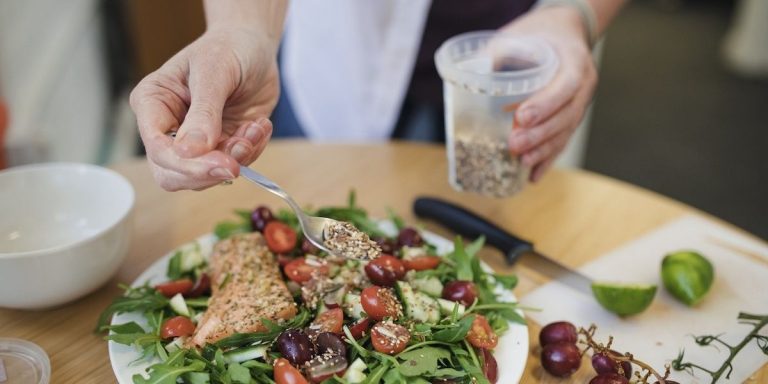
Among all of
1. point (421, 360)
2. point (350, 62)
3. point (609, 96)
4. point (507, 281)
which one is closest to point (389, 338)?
point (421, 360)

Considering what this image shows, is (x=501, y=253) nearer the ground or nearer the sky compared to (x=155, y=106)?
nearer the ground

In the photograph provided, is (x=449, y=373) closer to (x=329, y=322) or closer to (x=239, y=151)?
(x=329, y=322)

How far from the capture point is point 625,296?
3.31 ft

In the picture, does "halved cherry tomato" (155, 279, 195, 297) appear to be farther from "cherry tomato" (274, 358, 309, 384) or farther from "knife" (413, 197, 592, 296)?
"knife" (413, 197, 592, 296)

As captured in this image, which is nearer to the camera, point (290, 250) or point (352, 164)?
point (290, 250)

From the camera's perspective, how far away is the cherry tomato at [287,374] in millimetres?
783

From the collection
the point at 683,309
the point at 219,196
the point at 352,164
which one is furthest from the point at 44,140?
the point at 683,309

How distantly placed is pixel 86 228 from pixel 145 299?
248 millimetres

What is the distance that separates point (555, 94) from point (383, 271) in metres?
0.45

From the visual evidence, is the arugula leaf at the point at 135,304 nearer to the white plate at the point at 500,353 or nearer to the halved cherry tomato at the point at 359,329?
the white plate at the point at 500,353

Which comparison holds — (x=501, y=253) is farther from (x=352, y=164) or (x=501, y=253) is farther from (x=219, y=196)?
(x=219, y=196)

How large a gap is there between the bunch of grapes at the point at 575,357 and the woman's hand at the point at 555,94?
14.0 inches

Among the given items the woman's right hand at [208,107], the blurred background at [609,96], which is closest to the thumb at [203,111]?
the woman's right hand at [208,107]

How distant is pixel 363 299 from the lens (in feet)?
2.89
